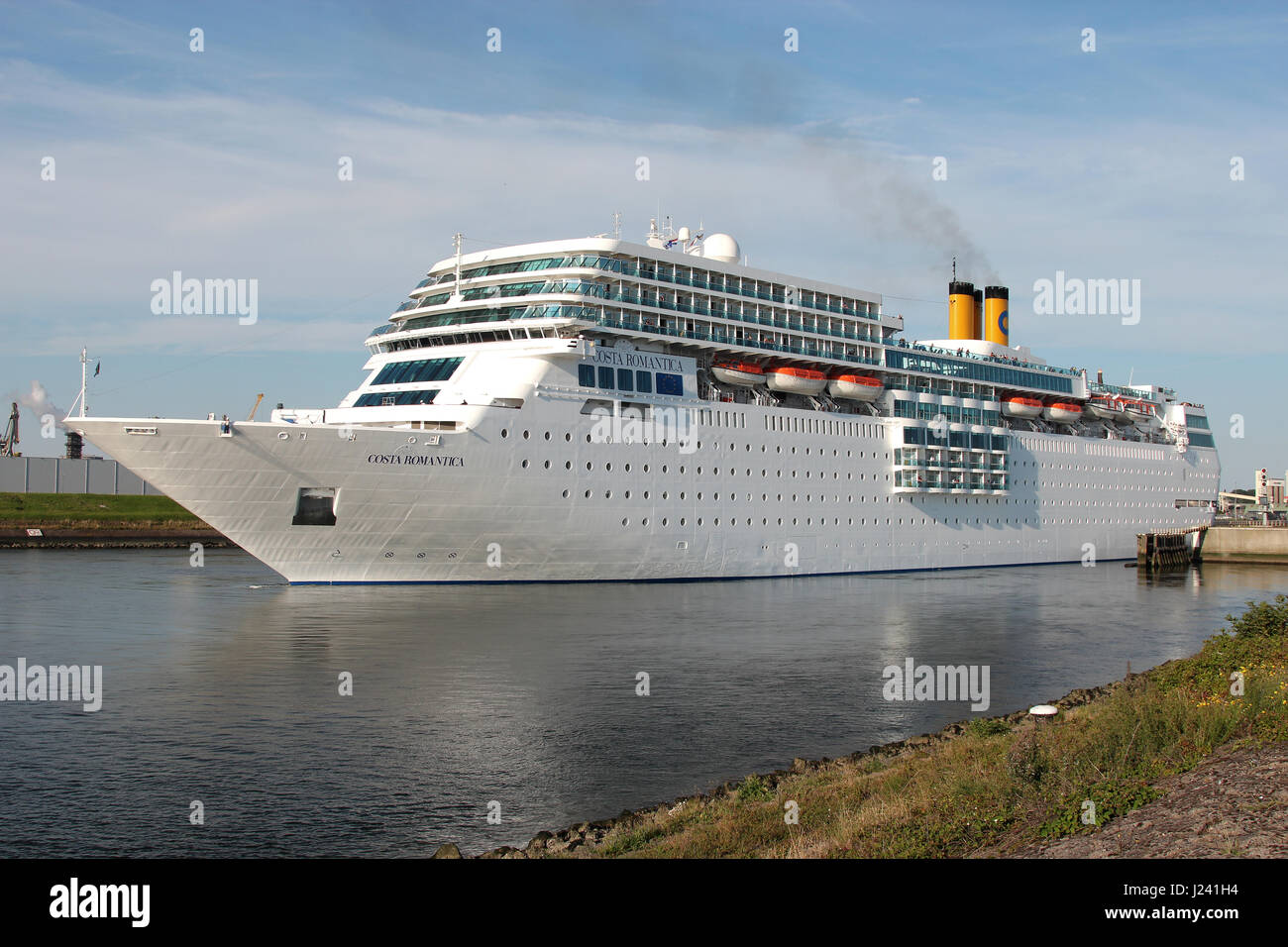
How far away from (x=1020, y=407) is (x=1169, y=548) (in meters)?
15.4

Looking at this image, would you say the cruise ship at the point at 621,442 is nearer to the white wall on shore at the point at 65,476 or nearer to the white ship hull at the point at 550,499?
the white ship hull at the point at 550,499

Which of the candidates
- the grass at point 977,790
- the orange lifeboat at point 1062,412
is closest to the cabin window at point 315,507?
the grass at point 977,790

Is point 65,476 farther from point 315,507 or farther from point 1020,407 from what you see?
point 1020,407

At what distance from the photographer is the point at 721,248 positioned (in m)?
47.3

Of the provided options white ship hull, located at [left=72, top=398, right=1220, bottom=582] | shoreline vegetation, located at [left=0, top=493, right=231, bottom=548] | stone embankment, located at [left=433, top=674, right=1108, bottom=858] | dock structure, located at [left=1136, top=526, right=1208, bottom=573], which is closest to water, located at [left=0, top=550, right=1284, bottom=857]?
stone embankment, located at [left=433, top=674, right=1108, bottom=858]

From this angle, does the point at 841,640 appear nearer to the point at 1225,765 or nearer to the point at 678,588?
the point at 678,588

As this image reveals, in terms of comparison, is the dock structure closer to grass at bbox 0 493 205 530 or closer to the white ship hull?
the white ship hull

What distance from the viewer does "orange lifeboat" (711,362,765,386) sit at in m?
43.7

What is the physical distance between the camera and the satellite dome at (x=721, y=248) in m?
47.2

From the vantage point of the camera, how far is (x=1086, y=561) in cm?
6394

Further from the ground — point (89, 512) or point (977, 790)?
point (89, 512)

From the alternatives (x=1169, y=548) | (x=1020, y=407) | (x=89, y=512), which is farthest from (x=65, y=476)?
(x=1169, y=548)
